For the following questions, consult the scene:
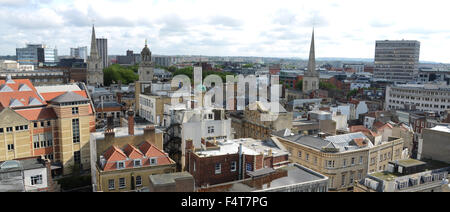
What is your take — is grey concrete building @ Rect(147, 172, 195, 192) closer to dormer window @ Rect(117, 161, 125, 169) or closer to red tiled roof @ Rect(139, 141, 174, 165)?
dormer window @ Rect(117, 161, 125, 169)

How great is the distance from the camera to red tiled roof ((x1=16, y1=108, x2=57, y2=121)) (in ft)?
125

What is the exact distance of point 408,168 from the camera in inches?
1134

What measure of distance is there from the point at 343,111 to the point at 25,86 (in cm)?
5012

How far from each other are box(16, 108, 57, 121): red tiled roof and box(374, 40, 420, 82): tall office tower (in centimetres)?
15253

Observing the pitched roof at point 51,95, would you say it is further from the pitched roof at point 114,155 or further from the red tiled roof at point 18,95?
the pitched roof at point 114,155

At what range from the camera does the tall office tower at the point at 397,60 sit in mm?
159900

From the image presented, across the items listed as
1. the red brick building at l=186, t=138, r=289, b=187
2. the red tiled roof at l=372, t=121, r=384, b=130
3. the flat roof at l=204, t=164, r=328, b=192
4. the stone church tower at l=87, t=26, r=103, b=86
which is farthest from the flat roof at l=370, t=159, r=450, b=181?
the stone church tower at l=87, t=26, r=103, b=86

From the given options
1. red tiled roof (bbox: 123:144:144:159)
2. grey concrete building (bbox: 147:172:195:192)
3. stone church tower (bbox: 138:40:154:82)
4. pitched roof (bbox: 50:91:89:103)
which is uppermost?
stone church tower (bbox: 138:40:154:82)

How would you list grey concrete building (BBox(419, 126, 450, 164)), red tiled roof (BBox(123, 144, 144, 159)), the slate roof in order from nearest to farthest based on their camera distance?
red tiled roof (BBox(123, 144, 144, 159)), grey concrete building (BBox(419, 126, 450, 164)), the slate roof

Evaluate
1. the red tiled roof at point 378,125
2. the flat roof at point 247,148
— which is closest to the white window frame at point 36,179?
the flat roof at point 247,148

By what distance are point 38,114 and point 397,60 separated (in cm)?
16430

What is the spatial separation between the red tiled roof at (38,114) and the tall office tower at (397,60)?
153 m

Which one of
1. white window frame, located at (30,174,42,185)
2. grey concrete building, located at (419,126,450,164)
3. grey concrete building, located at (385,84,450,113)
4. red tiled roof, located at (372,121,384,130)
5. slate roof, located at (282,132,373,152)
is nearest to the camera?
white window frame, located at (30,174,42,185)
